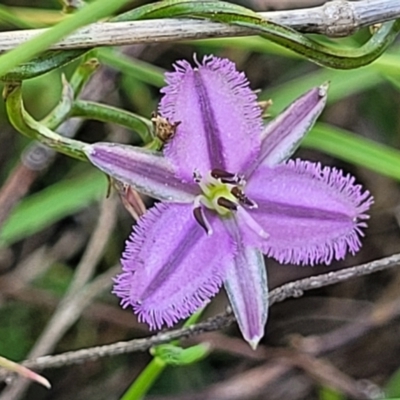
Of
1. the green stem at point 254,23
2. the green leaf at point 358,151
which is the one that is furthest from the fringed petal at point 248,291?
the green leaf at point 358,151

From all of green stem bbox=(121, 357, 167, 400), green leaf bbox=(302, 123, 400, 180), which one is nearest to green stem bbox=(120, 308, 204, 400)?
green stem bbox=(121, 357, 167, 400)

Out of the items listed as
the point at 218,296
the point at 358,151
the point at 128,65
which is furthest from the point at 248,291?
the point at 218,296

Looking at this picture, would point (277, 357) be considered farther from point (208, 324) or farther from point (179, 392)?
point (208, 324)

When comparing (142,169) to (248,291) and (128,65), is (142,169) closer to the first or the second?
(248,291)

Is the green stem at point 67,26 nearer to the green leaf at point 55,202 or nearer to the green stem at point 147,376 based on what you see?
the green stem at point 147,376

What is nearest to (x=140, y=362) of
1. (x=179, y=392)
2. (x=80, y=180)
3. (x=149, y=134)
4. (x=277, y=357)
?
(x=179, y=392)

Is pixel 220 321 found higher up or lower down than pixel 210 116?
lower down
